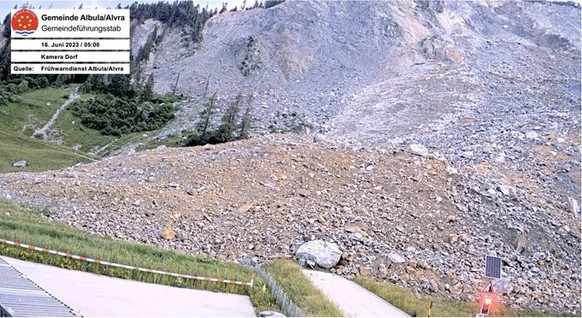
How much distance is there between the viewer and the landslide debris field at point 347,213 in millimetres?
24219

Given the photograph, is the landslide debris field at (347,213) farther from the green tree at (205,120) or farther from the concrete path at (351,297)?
the green tree at (205,120)

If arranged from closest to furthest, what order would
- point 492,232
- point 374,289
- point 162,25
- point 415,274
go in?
point 374,289, point 415,274, point 492,232, point 162,25

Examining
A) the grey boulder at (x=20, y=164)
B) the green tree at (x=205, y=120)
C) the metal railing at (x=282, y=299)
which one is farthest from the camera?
the green tree at (x=205, y=120)

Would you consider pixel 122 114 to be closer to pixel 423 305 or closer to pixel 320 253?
pixel 320 253

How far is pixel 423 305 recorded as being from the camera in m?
20.5

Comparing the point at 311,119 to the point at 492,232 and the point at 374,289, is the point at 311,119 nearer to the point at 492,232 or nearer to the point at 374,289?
the point at 492,232

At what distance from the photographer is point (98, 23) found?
27281 mm

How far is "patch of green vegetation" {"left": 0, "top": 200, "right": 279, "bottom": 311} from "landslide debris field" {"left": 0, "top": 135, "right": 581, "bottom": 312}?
2.42 meters

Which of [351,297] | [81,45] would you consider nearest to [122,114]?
[81,45]

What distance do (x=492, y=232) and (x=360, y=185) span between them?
7094 millimetres

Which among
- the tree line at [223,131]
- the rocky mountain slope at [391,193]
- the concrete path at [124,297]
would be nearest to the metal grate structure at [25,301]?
the concrete path at [124,297]

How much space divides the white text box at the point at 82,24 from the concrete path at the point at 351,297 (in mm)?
14688

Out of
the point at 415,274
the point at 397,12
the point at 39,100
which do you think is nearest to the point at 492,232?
the point at 415,274
